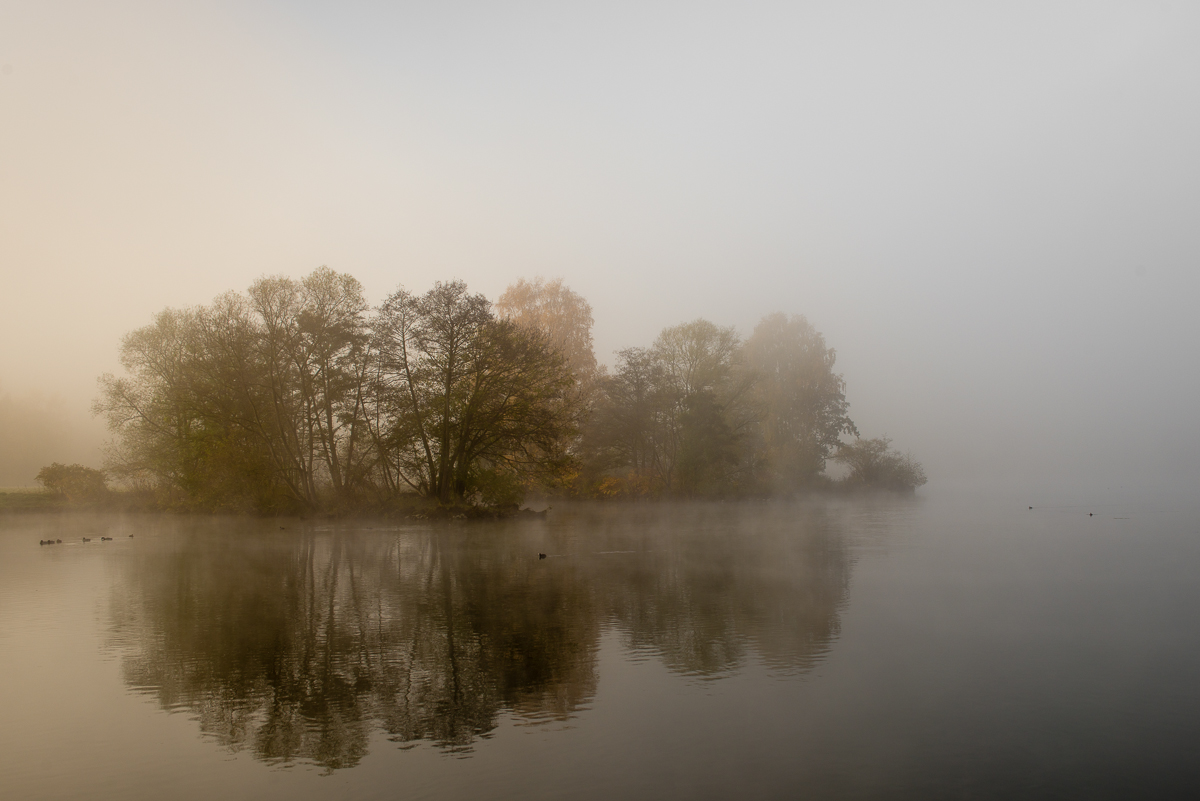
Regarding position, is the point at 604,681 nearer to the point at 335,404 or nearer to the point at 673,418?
the point at 335,404

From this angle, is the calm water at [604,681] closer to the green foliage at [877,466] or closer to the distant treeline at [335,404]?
the distant treeline at [335,404]

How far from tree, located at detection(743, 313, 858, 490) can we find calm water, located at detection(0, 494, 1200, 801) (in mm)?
41628

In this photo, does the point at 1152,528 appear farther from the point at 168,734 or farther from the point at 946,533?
the point at 168,734

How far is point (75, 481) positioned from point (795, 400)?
50.9 m

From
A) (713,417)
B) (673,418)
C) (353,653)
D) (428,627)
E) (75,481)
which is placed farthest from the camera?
(673,418)

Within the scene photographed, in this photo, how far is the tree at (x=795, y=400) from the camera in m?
60.8

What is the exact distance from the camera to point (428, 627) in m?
11.5

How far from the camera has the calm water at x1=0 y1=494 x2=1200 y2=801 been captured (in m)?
6.00

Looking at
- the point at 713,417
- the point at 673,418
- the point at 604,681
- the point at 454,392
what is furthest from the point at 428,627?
the point at 673,418

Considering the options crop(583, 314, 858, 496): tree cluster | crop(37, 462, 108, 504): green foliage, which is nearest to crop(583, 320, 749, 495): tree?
crop(583, 314, 858, 496): tree cluster

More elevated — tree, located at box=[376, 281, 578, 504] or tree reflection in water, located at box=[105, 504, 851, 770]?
tree, located at box=[376, 281, 578, 504]

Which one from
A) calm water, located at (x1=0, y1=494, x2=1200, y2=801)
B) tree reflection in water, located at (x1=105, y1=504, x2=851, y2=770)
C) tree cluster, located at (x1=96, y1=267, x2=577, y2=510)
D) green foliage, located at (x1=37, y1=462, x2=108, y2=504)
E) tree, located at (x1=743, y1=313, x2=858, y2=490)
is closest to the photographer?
calm water, located at (x1=0, y1=494, x2=1200, y2=801)

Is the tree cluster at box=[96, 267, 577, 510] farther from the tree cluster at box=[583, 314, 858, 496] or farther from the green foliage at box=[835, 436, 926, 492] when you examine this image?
the green foliage at box=[835, 436, 926, 492]

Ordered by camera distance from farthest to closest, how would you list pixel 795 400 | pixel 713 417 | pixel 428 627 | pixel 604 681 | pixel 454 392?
1. pixel 795 400
2. pixel 713 417
3. pixel 454 392
4. pixel 428 627
5. pixel 604 681
